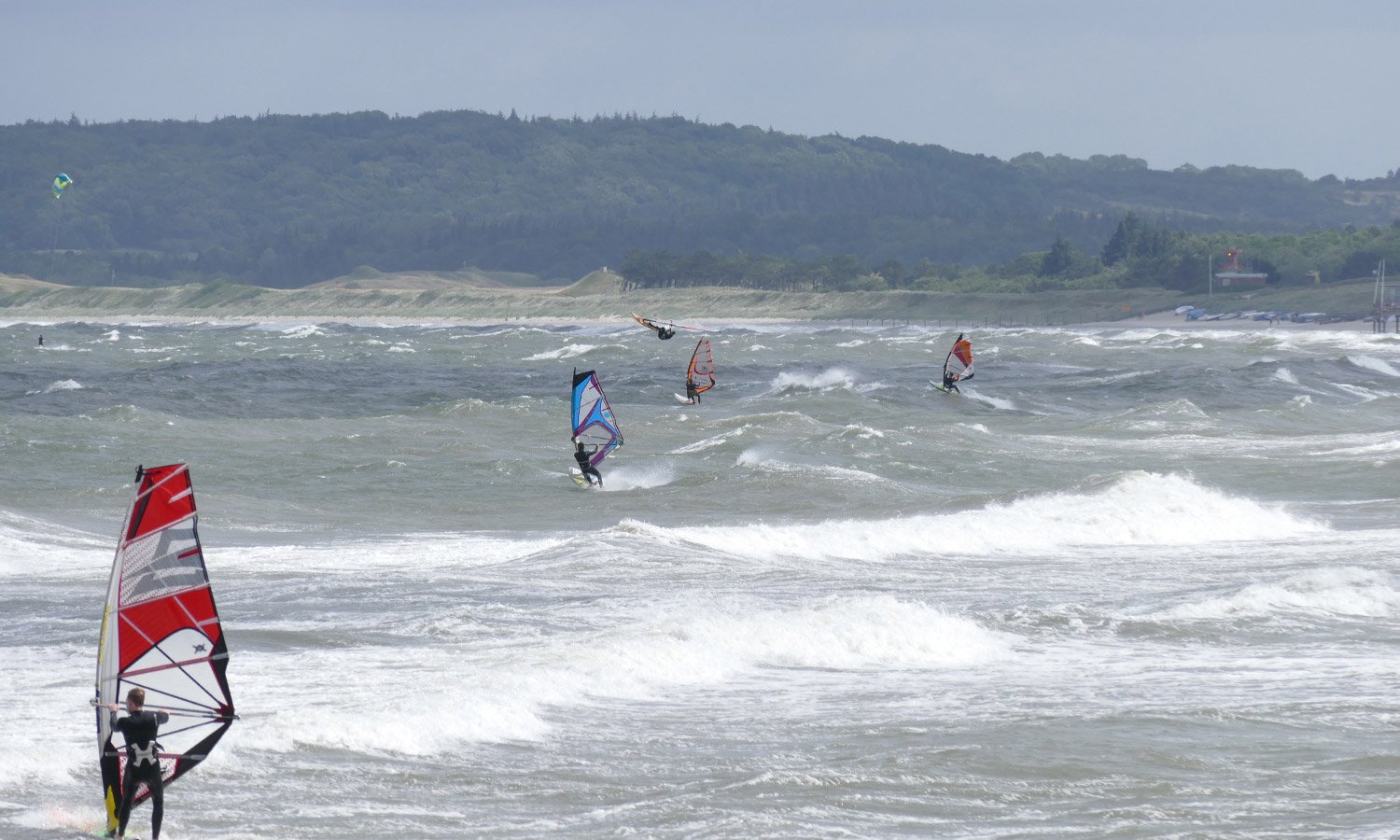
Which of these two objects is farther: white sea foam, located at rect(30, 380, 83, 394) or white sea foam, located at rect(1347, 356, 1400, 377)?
white sea foam, located at rect(1347, 356, 1400, 377)

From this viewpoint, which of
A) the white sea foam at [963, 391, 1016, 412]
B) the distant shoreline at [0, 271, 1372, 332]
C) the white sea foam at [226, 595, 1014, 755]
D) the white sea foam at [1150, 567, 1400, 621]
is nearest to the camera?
the white sea foam at [226, 595, 1014, 755]

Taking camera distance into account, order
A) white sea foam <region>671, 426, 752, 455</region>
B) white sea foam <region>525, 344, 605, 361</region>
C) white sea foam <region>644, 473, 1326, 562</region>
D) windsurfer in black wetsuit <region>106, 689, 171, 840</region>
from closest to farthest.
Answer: windsurfer in black wetsuit <region>106, 689, 171, 840</region>, white sea foam <region>644, 473, 1326, 562</region>, white sea foam <region>671, 426, 752, 455</region>, white sea foam <region>525, 344, 605, 361</region>

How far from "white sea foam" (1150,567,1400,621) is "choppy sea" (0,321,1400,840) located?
2.0 inches

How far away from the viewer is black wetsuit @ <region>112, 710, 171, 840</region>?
694 cm

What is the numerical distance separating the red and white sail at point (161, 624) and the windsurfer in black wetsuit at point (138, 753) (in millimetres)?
43

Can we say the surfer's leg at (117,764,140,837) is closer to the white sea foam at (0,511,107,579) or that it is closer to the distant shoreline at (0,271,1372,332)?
the white sea foam at (0,511,107,579)

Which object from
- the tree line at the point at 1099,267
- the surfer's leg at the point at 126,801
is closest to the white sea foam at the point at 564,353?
the surfer's leg at the point at 126,801

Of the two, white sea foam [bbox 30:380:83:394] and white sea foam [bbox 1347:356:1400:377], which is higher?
white sea foam [bbox 1347:356:1400:377]

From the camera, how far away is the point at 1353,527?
63.1ft

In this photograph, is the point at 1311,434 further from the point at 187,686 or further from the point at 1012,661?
the point at 187,686

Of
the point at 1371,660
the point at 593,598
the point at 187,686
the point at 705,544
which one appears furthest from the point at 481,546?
the point at 187,686

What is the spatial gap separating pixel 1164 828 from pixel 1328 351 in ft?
189

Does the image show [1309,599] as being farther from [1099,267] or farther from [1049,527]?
[1099,267]

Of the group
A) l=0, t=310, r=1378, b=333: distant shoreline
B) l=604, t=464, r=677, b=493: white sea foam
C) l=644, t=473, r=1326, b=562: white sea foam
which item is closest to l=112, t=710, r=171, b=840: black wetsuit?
l=644, t=473, r=1326, b=562: white sea foam
